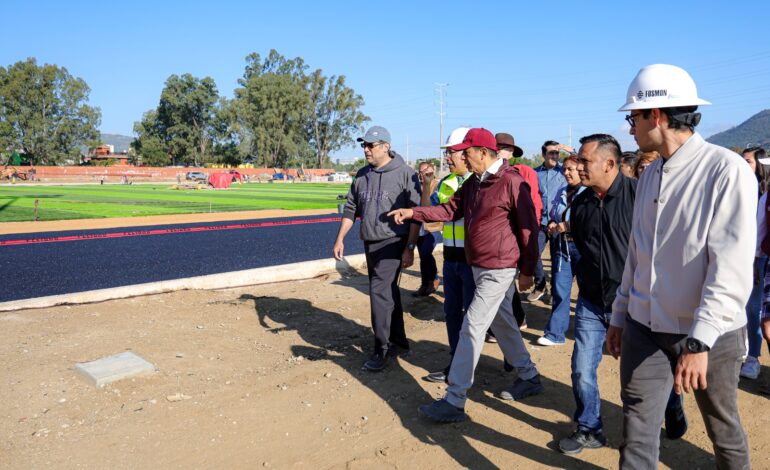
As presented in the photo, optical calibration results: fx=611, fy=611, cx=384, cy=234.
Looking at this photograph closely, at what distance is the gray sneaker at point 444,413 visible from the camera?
12.5 ft

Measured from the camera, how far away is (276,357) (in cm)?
531

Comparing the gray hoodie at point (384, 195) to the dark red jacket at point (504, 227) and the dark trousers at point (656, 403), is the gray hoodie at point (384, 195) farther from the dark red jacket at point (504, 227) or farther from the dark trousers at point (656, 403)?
the dark trousers at point (656, 403)

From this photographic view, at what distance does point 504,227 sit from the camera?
4004 millimetres

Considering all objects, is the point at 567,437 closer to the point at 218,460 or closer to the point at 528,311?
the point at 218,460

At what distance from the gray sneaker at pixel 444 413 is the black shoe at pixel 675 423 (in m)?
1.22

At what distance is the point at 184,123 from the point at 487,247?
295 feet

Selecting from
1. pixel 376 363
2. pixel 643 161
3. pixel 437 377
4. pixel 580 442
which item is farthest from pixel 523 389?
pixel 643 161

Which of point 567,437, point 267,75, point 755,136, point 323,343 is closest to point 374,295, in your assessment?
point 323,343

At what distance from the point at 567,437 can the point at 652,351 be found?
1416 mm

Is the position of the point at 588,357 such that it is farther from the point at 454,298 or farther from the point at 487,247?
the point at 454,298

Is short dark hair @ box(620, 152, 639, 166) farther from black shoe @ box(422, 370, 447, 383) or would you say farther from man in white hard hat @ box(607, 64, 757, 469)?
man in white hard hat @ box(607, 64, 757, 469)

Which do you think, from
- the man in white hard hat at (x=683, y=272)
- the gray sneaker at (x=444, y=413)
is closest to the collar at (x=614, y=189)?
the man in white hard hat at (x=683, y=272)

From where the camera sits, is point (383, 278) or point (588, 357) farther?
point (383, 278)

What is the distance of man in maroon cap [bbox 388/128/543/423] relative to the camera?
384 cm
